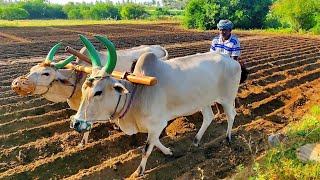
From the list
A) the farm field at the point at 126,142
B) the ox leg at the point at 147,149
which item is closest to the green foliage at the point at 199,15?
the farm field at the point at 126,142

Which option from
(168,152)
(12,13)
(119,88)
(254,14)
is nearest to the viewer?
(119,88)

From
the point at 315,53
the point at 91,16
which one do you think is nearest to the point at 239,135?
the point at 315,53

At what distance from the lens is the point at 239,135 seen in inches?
251

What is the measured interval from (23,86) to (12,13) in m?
56.2

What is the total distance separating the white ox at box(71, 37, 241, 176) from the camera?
4199 mm

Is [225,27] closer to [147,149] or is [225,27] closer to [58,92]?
[147,149]

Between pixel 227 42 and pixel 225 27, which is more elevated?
pixel 225 27

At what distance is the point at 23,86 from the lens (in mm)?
5004

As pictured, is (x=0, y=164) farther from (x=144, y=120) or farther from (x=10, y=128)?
(x=144, y=120)

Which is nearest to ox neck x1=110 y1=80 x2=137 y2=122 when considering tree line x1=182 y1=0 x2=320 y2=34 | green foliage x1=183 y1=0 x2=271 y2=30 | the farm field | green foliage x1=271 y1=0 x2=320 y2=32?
the farm field

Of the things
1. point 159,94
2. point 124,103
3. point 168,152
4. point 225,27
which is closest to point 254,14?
point 225,27

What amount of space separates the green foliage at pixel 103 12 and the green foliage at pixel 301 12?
4038 cm

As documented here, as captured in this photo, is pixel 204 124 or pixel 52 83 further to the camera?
pixel 204 124

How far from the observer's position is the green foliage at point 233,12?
117ft
